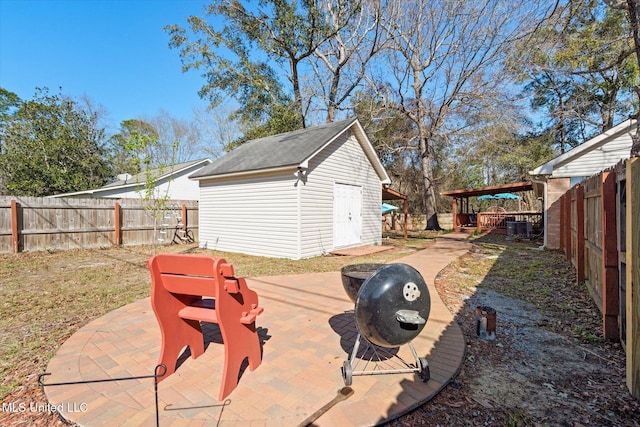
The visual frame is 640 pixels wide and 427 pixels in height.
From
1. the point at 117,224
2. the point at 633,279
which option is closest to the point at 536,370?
the point at 633,279

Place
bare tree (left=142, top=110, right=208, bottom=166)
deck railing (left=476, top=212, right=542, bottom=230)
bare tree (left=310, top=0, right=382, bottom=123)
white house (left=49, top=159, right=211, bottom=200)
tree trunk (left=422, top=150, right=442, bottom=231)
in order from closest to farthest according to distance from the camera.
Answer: bare tree (left=310, top=0, right=382, bottom=123)
white house (left=49, top=159, right=211, bottom=200)
deck railing (left=476, top=212, right=542, bottom=230)
tree trunk (left=422, top=150, right=442, bottom=231)
bare tree (left=142, top=110, right=208, bottom=166)

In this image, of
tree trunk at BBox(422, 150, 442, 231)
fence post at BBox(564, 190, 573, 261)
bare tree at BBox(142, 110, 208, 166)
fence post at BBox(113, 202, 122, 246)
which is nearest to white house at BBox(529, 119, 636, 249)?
fence post at BBox(564, 190, 573, 261)

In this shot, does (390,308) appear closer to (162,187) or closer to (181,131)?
(162,187)

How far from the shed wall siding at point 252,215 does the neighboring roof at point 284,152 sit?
399 mm

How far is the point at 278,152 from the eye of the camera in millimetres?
10664

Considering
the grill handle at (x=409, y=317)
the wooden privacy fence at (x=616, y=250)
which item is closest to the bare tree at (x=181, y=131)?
the wooden privacy fence at (x=616, y=250)

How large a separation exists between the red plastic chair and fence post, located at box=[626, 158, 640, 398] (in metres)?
3.07

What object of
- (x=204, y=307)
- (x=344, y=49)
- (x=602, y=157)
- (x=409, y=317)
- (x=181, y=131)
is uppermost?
(x=344, y=49)

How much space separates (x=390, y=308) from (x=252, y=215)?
858 cm

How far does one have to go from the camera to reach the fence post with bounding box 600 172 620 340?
3293 millimetres

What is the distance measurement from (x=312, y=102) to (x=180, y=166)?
10.4 m

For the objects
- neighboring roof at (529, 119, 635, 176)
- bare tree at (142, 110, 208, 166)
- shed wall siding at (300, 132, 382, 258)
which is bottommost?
shed wall siding at (300, 132, 382, 258)

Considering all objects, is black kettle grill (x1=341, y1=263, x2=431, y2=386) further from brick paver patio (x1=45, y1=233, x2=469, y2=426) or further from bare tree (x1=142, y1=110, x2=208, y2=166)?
bare tree (x1=142, y1=110, x2=208, y2=166)

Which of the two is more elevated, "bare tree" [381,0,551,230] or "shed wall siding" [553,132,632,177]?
"bare tree" [381,0,551,230]
